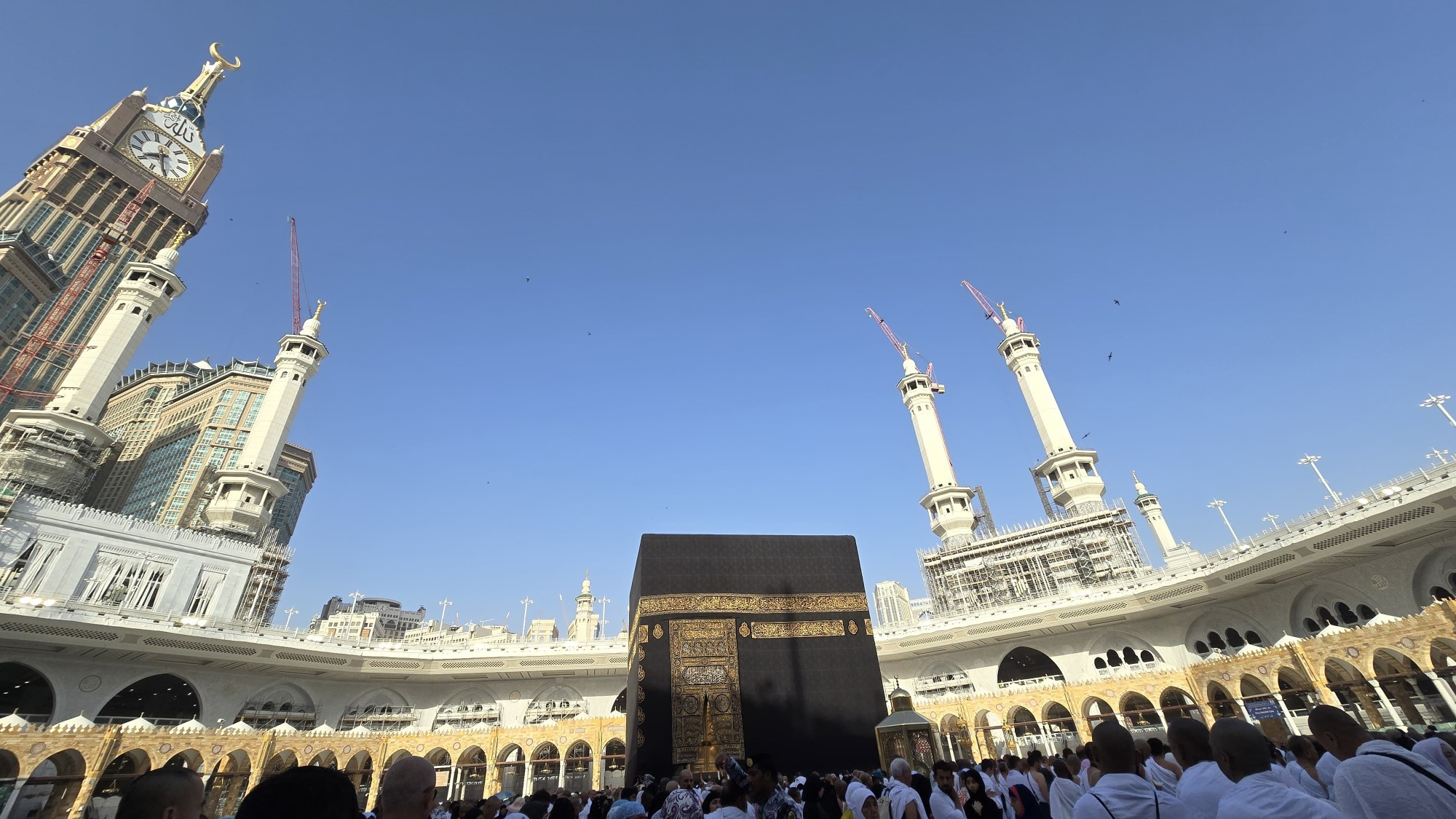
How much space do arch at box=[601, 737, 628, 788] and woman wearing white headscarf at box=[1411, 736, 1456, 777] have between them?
25.5 metres

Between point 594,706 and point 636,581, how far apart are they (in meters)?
14.1

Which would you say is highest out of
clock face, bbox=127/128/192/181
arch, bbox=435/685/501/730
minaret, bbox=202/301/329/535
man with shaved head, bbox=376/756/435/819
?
clock face, bbox=127/128/192/181

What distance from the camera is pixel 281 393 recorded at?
33.1m

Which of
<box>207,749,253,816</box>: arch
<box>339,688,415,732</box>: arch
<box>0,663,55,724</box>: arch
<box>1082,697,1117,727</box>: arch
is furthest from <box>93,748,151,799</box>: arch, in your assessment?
<box>1082,697,1117,727</box>: arch

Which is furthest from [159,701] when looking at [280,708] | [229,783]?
[229,783]

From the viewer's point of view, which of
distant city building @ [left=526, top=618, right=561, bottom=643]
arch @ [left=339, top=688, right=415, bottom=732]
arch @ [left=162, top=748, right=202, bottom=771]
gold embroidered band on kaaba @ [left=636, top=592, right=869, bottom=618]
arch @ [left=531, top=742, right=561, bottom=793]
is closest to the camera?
gold embroidered band on kaaba @ [left=636, top=592, right=869, bottom=618]

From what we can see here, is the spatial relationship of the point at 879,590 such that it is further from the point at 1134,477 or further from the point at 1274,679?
the point at 1274,679

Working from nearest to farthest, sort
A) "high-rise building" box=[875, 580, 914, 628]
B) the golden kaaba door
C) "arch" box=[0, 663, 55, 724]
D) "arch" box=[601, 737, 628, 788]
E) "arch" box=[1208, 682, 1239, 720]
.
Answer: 1. the golden kaaba door
2. "arch" box=[1208, 682, 1239, 720]
3. "arch" box=[0, 663, 55, 724]
4. "arch" box=[601, 737, 628, 788]
5. "high-rise building" box=[875, 580, 914, 628]

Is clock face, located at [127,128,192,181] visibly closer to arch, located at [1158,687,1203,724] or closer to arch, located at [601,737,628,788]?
arch, located at [601,737,628,788]

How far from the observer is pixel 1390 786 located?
2.16m

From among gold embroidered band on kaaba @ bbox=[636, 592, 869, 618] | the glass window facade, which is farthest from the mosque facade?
the glass window facade

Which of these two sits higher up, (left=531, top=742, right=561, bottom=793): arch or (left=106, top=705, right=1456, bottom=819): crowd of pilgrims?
(left=531, top=742, right=561, bottom=793): arch

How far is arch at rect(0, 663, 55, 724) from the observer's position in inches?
797

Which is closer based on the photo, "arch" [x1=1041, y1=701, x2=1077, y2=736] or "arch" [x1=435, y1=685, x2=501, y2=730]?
"arch" [x1=1041, y1=701, x2=1077, y2=736]
